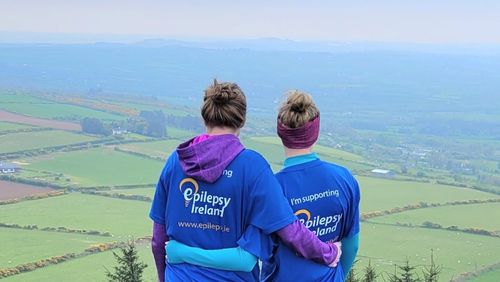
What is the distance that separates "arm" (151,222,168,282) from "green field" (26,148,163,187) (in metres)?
36.2

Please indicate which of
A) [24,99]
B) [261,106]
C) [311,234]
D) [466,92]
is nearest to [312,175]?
[311,234]

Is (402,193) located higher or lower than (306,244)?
lower

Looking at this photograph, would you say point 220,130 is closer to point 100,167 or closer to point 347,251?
point 347,251

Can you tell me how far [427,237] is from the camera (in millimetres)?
29812

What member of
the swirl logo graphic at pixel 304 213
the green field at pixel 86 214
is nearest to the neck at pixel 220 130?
the swirl logo graphic at pixel 304 213

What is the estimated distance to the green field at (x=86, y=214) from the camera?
28984 mm

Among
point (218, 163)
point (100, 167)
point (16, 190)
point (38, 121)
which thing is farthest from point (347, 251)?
point (38, 121)

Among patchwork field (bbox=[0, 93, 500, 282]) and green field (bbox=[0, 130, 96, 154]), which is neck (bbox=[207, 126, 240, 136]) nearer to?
patchwork field (bbox=[0, 93, 500, 282])

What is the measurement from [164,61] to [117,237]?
6105 inches

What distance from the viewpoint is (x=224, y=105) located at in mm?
3715

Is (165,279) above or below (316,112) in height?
below

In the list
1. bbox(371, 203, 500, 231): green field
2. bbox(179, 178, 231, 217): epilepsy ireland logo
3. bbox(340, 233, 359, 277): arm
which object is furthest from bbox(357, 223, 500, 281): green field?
bbox(179, 178, 231, 217): epilepsy ireland logo

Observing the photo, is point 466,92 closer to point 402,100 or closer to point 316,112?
point 402,100

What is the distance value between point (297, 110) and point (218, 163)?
0.55 m
